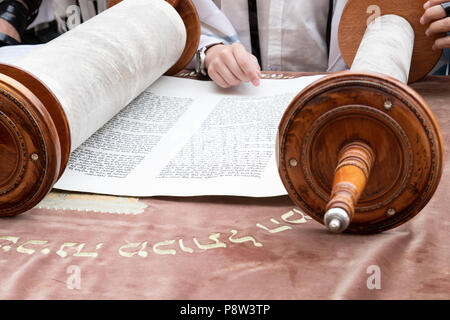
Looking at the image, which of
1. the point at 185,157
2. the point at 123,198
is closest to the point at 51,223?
the point at 123,198

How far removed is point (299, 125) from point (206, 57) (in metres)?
0.61

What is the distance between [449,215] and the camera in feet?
1.86

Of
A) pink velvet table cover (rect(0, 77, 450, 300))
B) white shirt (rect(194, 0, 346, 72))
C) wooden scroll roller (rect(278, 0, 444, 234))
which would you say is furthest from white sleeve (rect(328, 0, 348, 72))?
wooden scroll roller (rect(278, 0, 444, 234))

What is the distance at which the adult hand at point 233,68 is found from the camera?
99cm

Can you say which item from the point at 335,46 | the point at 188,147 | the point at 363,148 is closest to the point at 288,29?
the point at 335,46

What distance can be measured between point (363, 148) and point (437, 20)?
1.61 feet

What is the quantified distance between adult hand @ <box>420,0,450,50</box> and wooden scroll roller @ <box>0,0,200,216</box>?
0.44m

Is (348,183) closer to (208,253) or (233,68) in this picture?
(208,253)

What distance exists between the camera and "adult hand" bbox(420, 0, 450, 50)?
0.86 m

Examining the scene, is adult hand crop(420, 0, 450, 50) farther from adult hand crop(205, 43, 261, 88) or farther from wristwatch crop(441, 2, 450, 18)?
adult hand crop(205, 43, 261, 88)

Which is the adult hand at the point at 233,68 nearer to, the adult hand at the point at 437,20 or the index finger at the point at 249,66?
the index finger at the point at 249,66
